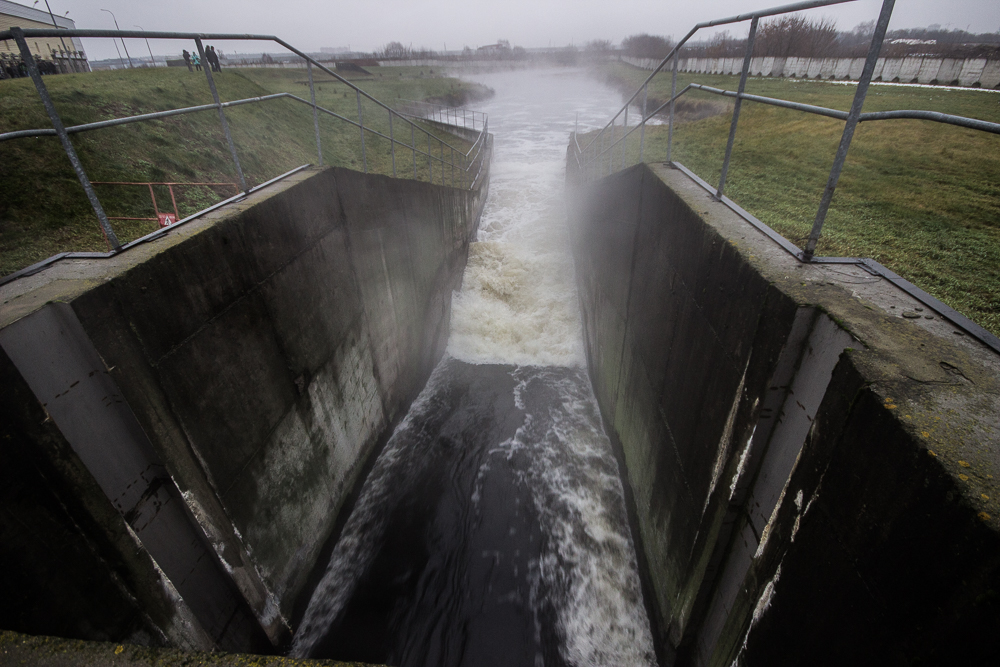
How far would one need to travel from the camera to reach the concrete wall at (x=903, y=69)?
21500 millimetres

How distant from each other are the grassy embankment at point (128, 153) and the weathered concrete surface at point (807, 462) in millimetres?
7953

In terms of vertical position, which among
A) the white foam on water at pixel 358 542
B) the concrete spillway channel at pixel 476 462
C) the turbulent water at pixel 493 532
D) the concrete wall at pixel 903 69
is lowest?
the turbulent water at pixel 493 532

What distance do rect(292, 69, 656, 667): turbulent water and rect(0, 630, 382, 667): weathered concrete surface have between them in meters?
3.79

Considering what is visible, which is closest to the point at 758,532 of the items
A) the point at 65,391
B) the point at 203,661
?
the point at 203,661

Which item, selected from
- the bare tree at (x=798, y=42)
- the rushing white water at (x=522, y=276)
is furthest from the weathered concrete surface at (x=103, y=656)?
the bare tree at (x=798, y=42)

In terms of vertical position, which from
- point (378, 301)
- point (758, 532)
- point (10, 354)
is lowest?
point (378, 301)


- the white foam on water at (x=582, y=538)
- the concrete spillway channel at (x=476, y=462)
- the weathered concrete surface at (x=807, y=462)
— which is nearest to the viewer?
the weathered concrete surface at (x=807, y=462)

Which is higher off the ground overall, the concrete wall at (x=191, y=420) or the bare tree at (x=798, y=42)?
the bare tree at (x=798, y=42)

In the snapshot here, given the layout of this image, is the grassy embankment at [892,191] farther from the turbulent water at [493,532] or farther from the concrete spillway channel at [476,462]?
the turbulent water at [493,532]

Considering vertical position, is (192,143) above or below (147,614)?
above

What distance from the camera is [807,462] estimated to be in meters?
2.23

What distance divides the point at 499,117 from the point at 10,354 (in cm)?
4309

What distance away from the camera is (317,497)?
17.1 feet

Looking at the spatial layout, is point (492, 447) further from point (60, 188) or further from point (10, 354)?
point (60, 188)
